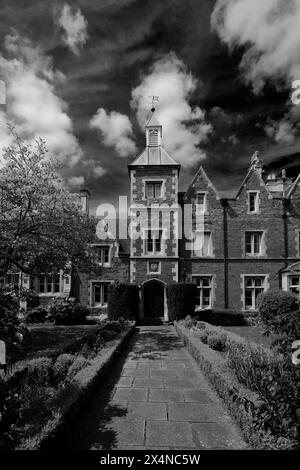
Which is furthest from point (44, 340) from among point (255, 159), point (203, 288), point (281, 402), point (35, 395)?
point (255, 159)

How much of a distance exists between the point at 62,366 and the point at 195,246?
1813 cm

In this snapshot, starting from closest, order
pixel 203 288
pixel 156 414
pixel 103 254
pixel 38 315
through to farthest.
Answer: pixel 156 414 < pixel 38 315 < pixel 203 288 < pixel 103 254

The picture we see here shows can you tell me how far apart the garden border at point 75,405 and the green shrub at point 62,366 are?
1.38ft

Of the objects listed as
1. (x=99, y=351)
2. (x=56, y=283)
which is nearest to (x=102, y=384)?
(x=99, y=351)

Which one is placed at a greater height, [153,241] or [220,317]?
[153,241]

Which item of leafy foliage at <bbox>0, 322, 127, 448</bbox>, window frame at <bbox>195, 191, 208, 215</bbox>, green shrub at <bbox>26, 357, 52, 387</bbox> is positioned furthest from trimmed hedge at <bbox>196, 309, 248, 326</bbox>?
green shrub at <bbox>26, 357, 52, 387</bbox>

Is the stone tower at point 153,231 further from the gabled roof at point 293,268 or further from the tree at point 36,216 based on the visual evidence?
the tree at point 36,216

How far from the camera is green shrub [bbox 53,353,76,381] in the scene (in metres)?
7.47

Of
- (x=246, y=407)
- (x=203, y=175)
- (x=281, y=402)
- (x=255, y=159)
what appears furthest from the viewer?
(x=255, y=159)

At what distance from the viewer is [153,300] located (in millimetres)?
24984

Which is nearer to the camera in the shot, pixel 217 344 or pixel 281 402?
pixel 281 402

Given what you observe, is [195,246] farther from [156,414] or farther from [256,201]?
[156,414]

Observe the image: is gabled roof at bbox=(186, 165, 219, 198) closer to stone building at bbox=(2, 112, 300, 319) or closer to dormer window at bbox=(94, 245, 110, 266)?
stone building at bbox=(2, 112, 300, 319)
